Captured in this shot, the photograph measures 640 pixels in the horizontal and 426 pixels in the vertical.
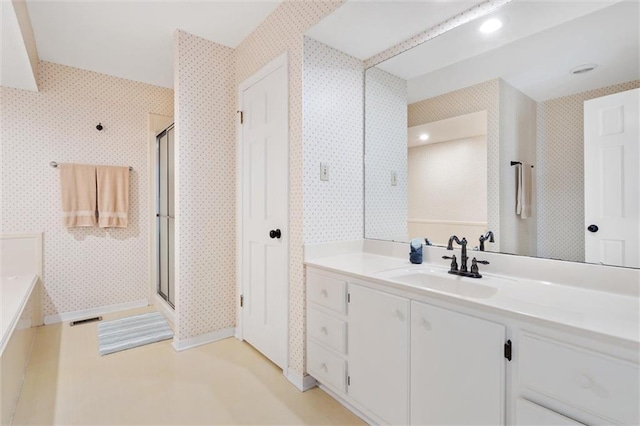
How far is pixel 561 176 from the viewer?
145cm

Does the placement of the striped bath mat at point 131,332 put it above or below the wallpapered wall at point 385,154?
below

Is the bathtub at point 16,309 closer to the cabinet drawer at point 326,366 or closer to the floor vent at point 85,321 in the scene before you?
the floor vent at point 85,321

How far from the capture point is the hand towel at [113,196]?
3236 millimetres

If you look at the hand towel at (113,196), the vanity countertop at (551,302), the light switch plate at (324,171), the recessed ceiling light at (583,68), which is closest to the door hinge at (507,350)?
the vanity countertop at (551,302)

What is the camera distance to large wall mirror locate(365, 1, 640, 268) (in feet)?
4.28

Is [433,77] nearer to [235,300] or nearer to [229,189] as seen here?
[229,189]

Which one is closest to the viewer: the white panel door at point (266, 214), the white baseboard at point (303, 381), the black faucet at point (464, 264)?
the black faucet at point (464, 264)

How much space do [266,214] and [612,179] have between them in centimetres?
187

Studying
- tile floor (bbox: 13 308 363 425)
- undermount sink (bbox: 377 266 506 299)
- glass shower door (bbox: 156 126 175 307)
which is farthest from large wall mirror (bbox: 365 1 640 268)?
glass shower door (bbox: 156 126 175 307)

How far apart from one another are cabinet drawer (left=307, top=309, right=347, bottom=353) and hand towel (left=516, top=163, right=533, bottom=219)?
106 centimetres

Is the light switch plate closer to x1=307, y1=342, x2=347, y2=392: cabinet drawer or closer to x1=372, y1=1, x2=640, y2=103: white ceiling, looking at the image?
x1=372, y1=1, x2=640, y2=103: white ceiling

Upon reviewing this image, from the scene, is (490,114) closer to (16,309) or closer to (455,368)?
(455,368)

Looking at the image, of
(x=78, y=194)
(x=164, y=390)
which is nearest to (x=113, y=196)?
(x=78, y=194)

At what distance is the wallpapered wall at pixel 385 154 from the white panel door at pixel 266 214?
0.59m
